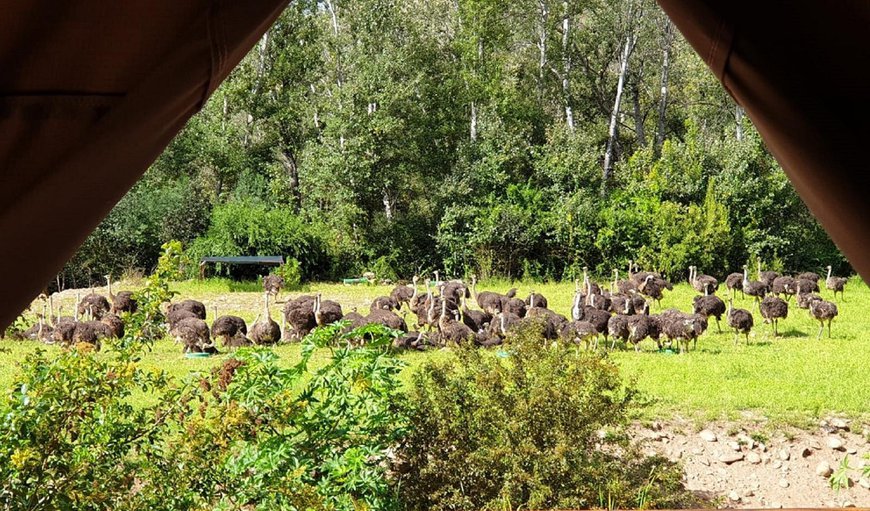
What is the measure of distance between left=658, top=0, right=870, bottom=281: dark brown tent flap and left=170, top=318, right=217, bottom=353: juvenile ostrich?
6.58 m

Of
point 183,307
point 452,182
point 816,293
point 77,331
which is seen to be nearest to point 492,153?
point 452,182

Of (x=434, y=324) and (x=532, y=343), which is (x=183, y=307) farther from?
(x=532, y=343)

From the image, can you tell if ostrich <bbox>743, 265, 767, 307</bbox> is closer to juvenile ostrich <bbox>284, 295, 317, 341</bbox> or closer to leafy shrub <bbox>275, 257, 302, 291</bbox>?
juvenile ostrich <bbox>284, 295, 317, 341</bbox>

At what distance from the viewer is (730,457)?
506 cm

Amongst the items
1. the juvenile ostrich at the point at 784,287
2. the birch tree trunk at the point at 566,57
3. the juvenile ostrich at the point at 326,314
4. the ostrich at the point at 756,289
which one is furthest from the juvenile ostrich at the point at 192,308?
the birch tree trunk at the point at 566,57

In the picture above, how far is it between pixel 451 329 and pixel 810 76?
6.19 meters

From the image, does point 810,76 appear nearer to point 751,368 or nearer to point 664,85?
point 751,368

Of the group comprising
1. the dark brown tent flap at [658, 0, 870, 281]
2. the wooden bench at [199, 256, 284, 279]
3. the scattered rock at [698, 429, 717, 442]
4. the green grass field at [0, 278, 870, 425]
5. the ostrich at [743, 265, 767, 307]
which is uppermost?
the dark brown tent flap at [658, 0, 870, 281]

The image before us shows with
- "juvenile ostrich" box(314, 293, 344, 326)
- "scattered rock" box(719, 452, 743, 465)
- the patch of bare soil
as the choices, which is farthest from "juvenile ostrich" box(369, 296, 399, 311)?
"scattered rock" box(719, 452, 743, 465)

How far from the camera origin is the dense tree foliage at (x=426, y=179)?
523 inches

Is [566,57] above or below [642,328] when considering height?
above

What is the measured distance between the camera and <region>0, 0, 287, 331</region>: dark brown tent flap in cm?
80

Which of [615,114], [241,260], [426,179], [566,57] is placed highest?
[566,57]

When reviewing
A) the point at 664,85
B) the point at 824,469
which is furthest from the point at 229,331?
the point at 664,85
